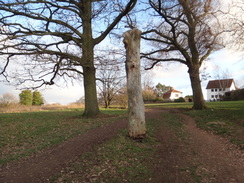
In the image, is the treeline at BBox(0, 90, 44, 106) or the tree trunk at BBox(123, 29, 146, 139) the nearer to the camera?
the tree trunk at BBox(123, 29, 146, 139)

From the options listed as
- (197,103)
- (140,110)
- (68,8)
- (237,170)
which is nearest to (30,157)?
(140,110)

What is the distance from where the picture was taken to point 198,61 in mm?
17234

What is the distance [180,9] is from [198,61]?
472 centimetres

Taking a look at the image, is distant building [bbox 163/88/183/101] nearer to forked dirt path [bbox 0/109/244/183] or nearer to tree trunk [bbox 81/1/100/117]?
tree trunk [bbox 81/1/100/117]

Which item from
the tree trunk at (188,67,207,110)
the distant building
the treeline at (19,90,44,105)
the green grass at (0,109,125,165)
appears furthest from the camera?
the distant building

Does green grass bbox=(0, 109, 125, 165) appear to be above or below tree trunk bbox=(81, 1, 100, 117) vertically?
below

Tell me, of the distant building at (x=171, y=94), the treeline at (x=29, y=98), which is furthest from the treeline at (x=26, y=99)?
the distant building at (x=171, y=94)

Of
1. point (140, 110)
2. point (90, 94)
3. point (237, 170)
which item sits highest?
point (90, 94)

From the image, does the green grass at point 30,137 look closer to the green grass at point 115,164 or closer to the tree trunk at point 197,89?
the green grass at point 115,164

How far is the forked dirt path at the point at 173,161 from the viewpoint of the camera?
4.83 m

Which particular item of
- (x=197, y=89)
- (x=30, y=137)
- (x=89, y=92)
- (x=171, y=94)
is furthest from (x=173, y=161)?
(x=171, y=94)

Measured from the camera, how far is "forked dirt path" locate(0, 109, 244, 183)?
4.83m

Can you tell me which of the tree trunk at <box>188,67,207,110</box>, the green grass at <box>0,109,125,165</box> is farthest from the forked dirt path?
the tree trunk at <box>188,67,207,110</box>

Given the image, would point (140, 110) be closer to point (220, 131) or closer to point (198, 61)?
point (220, 131)
